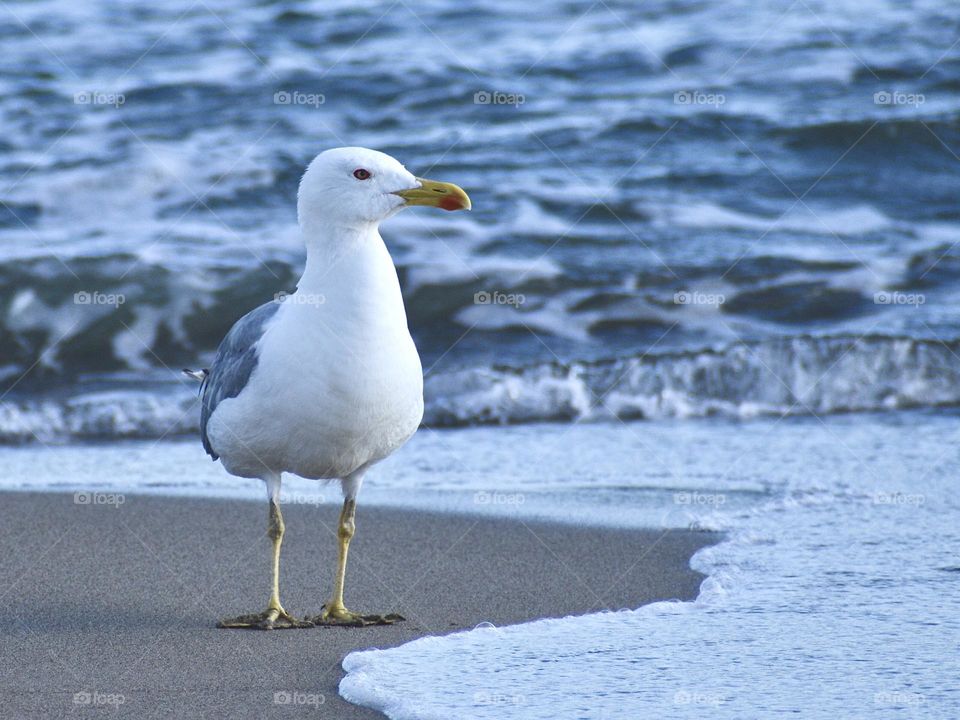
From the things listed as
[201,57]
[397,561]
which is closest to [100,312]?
[397,561]

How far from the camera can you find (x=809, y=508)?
5.81 m

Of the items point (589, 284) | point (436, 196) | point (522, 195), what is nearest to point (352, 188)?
point (436, 196)

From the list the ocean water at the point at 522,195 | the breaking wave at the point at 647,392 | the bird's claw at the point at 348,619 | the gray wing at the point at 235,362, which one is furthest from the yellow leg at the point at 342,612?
the ocean water at the point at 522,195

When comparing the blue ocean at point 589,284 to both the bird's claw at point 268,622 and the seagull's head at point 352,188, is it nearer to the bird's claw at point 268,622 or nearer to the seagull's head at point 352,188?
the bird's claw at point 268,622

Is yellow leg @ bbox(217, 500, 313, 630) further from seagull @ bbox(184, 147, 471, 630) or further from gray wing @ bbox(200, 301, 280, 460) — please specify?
gray wing @ bbox(200, 301, 280, 460)

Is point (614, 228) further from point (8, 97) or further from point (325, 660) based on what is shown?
point (325, 660)

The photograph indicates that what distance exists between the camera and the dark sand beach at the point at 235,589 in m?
3.68

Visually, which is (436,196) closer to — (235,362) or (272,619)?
(235,362)

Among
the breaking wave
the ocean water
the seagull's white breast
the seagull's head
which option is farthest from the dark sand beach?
the ocean water

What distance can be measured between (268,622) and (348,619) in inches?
10.0

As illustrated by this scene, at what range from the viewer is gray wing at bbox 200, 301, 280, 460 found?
4570mm

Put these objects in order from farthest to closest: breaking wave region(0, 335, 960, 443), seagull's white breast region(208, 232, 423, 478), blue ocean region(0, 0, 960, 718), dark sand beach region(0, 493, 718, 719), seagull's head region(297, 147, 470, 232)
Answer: breaking wave region(0, 335, 960, 443) → seagull's head region(297, 147, 470, 232) → seagull's white breast region(208, 232, 423, 478) → blue ocean region(0, 0, 960, 718) → dark sand beach region(0, 493, 718, 719)

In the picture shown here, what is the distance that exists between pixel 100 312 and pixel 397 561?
5469 mm

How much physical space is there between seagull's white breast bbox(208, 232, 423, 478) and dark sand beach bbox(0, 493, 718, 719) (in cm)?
58
